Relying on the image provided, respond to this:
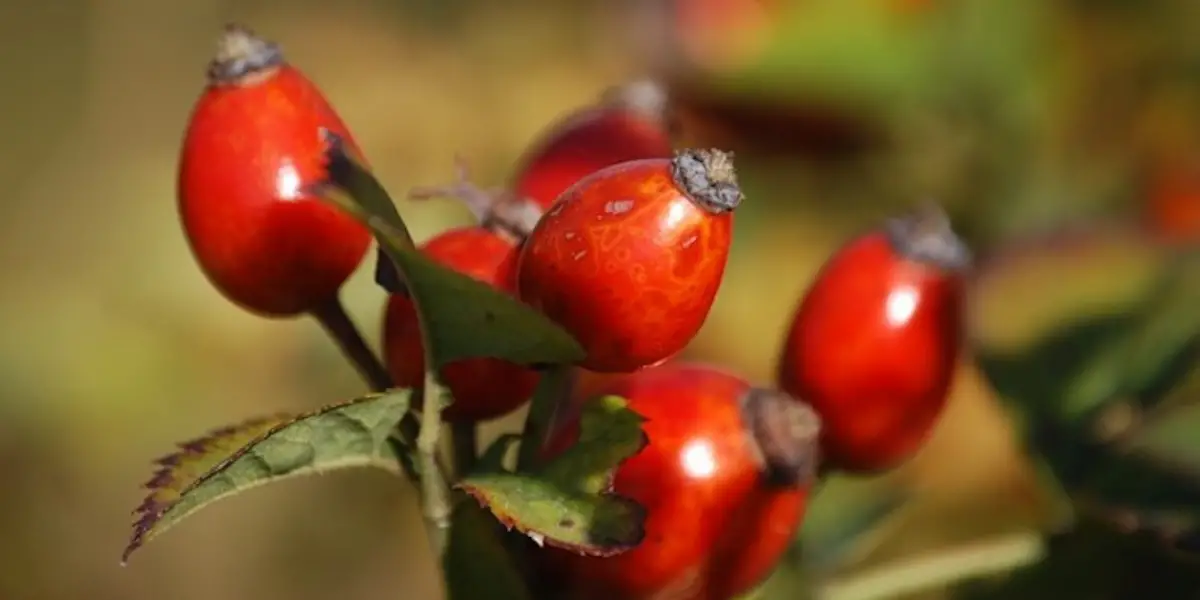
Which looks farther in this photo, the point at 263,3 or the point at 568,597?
the point at 263,3

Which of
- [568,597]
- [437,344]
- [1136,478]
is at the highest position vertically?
[437,344]

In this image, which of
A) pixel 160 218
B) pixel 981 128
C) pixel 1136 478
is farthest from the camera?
pixel 160 218

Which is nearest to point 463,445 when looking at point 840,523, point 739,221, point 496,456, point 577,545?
point 496,456

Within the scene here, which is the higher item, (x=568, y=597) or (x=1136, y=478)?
(x=568, y=597)

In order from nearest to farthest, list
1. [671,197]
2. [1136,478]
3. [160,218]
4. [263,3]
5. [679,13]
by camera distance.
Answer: [671,197]
[1136,478]
[160,218]
[679,13]
[263,3]

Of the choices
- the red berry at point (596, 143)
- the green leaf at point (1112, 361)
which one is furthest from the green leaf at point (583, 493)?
the green leaf at point (1112, 361)

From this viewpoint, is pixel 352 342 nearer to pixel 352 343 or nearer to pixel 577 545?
pixel 352 343

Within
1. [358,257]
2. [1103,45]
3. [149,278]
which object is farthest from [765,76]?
[358,257]

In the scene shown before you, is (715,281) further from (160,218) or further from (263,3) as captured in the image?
(263,3)
